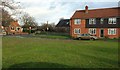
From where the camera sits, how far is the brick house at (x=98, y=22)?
56.9 m

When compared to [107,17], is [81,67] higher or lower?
lower

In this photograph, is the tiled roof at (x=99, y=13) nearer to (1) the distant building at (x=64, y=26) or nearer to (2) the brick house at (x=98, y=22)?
(2) the brick house at (x=98, y=22)

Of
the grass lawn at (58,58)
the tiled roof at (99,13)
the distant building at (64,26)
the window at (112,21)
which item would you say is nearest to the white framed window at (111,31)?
the window at (112,21)

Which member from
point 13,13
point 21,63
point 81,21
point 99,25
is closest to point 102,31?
point 99,25

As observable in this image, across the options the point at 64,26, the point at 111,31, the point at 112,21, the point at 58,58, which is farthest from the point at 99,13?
the point at 58,58

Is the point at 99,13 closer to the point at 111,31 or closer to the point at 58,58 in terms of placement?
the point at 111,31

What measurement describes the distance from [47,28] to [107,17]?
39815mm

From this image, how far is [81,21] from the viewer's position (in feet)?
209

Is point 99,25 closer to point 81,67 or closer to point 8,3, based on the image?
point 8,3

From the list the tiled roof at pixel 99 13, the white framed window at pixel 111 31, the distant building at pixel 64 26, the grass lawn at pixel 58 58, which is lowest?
the grass lawn at pixel 58 58

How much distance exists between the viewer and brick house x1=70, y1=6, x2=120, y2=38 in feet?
187

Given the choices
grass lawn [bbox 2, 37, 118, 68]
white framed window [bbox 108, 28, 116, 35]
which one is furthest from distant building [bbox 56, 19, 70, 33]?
grass lawn [bbox 2, 37, 118, 68]

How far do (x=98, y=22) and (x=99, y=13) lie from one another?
9.13ft

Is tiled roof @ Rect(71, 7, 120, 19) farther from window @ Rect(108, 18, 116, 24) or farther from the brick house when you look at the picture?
window @ Rect(108, 18, 116, 24)
